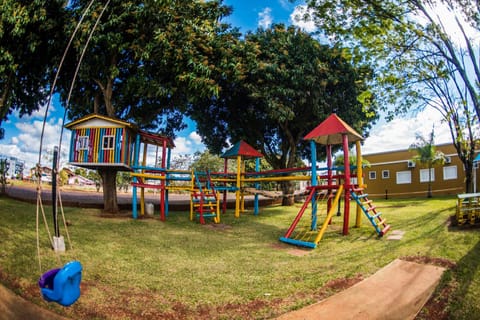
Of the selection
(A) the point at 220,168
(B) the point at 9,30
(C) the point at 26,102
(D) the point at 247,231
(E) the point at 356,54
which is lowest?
(D) the point at 247,231

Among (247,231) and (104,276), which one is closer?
(104,276)

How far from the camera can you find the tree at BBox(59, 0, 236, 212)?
445 inches

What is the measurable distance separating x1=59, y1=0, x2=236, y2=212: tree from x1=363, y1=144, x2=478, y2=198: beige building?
2142 cm

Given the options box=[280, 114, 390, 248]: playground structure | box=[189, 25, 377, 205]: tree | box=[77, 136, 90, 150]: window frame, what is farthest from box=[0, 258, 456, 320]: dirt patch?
box=[189, 25, 377, 205]: tree

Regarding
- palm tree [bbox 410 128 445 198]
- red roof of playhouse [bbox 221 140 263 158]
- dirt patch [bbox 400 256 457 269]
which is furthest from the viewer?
palm tree [bbox 410 128 445 198]

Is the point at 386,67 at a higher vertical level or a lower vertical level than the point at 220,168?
higher

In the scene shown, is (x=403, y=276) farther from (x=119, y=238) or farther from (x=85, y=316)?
(x=119, y=238)

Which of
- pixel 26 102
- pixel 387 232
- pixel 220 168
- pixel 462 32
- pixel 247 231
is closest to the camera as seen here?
pixel 462 32

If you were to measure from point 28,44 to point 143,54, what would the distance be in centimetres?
429

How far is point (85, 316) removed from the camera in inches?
152

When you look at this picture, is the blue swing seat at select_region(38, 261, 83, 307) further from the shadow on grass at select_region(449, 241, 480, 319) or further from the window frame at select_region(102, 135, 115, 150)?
the window frame at select_region(102, 135, 115, 150)

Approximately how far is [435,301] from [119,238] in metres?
7.31

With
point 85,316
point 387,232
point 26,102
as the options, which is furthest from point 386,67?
point 26,102

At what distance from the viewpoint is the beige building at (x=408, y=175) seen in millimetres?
25125
